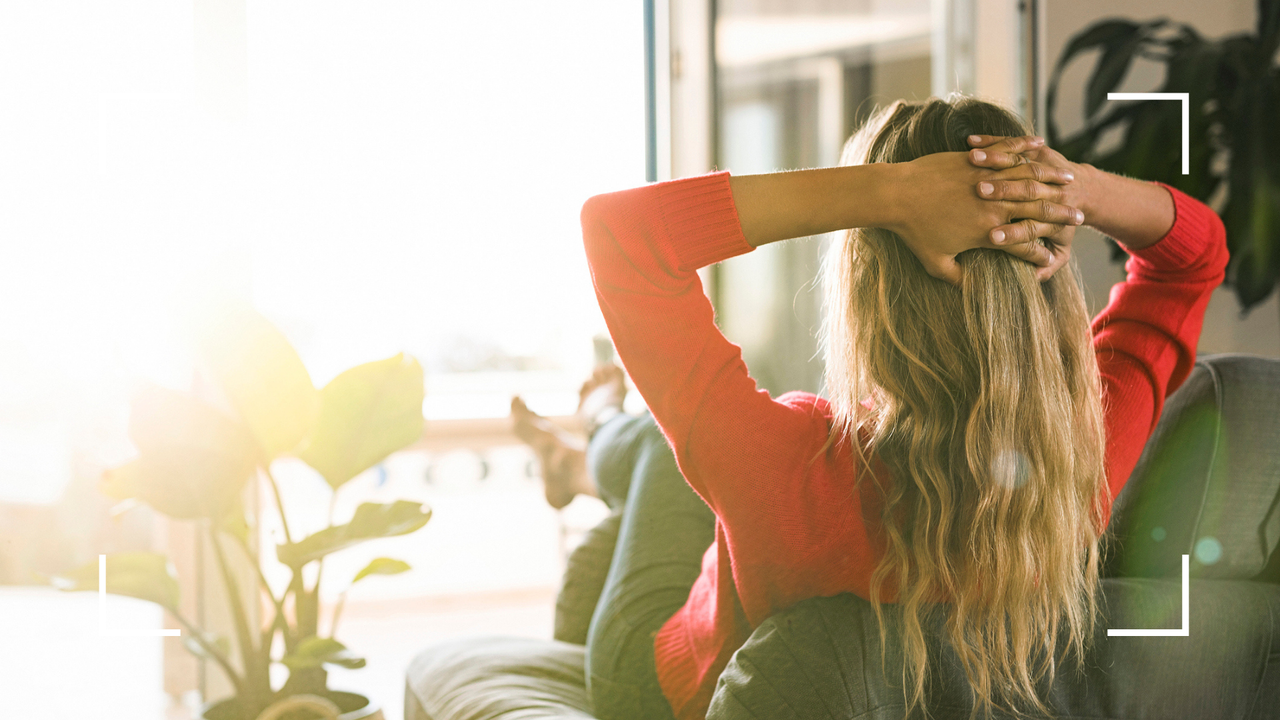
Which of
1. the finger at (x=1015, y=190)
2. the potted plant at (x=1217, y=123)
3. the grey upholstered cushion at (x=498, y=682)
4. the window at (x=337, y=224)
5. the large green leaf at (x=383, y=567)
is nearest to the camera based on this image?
the finger at (x=1015, y=190)

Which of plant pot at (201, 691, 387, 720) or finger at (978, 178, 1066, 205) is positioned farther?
plant pot at (201, 691, 387, 720)

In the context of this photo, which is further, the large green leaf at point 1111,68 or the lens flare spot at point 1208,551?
the large green leaf at point 1111,68

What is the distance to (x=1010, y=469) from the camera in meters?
0.73

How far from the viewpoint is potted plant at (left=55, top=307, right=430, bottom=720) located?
1.06 m

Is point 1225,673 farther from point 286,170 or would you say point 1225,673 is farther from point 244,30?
point 286,170

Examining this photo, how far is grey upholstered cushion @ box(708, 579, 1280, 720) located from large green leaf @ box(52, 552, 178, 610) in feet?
2.49

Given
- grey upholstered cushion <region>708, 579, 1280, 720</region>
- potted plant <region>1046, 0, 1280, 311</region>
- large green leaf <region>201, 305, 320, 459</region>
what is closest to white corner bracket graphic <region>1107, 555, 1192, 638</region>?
grey upholstered cushion <region>708, 579, 1280, 720</region>

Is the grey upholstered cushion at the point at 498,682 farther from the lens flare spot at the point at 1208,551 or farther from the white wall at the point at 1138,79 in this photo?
the white wall at the point at 1138,79

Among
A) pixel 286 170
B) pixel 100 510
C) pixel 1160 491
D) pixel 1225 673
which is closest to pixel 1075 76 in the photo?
pixel 1160 491

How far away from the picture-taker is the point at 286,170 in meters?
2.16

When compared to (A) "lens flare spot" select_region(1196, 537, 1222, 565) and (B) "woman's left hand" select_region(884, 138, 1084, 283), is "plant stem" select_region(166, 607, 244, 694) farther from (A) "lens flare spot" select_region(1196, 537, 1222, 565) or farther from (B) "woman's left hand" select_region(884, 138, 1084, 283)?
(A) "lens flare spot" select_region(1196, 537, 1222, 565)

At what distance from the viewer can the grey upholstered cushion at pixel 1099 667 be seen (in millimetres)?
720

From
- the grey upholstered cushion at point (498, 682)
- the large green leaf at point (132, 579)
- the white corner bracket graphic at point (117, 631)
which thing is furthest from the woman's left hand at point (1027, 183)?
the white corner bracket graphic at point (117, 631)

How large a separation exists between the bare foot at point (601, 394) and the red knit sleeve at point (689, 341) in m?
0.90
